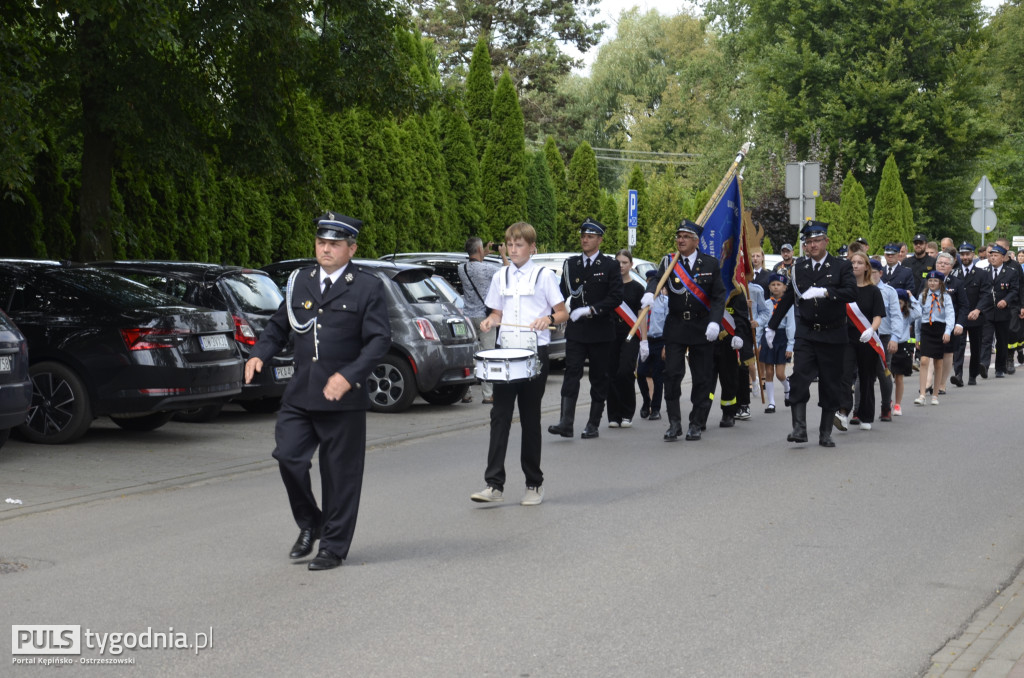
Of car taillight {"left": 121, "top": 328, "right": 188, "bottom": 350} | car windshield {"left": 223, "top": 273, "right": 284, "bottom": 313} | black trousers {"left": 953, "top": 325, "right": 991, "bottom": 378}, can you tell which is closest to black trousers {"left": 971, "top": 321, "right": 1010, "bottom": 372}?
black trousers {"left": 953, "top": 325, "right": 991, "bottom": 378}

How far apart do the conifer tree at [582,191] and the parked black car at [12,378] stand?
2941 cm

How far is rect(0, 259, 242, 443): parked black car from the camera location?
11.4 meters

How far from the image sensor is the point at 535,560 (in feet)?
23.9

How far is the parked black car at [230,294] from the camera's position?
43.4 ft

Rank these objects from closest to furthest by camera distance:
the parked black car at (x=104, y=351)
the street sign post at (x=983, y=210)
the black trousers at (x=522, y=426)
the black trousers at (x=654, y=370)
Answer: the black trousers at (x=522, y=426), the parked black car at (x=104, y=351), the black trousers at (x=654, y=370), the street sign post at (x=983, y=210)

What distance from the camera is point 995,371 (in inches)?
854

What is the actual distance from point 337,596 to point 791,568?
242 centimetres

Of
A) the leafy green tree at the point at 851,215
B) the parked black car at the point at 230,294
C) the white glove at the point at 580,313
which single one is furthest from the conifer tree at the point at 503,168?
the leafy green tree at the point at 851,215

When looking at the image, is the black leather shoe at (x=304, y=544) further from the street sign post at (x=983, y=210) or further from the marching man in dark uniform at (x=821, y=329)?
the street sign post at (x=983, y=210)

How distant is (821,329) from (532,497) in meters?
4.49

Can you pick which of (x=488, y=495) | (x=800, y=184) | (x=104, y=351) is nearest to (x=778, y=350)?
(x=488, y=495)

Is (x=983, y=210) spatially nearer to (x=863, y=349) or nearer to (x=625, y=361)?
(x=863, y=349)

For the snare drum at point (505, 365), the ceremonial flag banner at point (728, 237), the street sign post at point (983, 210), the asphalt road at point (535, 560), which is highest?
the street sign post at point (983, 210)

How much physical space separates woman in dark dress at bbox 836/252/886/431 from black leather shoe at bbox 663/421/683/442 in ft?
5.86
